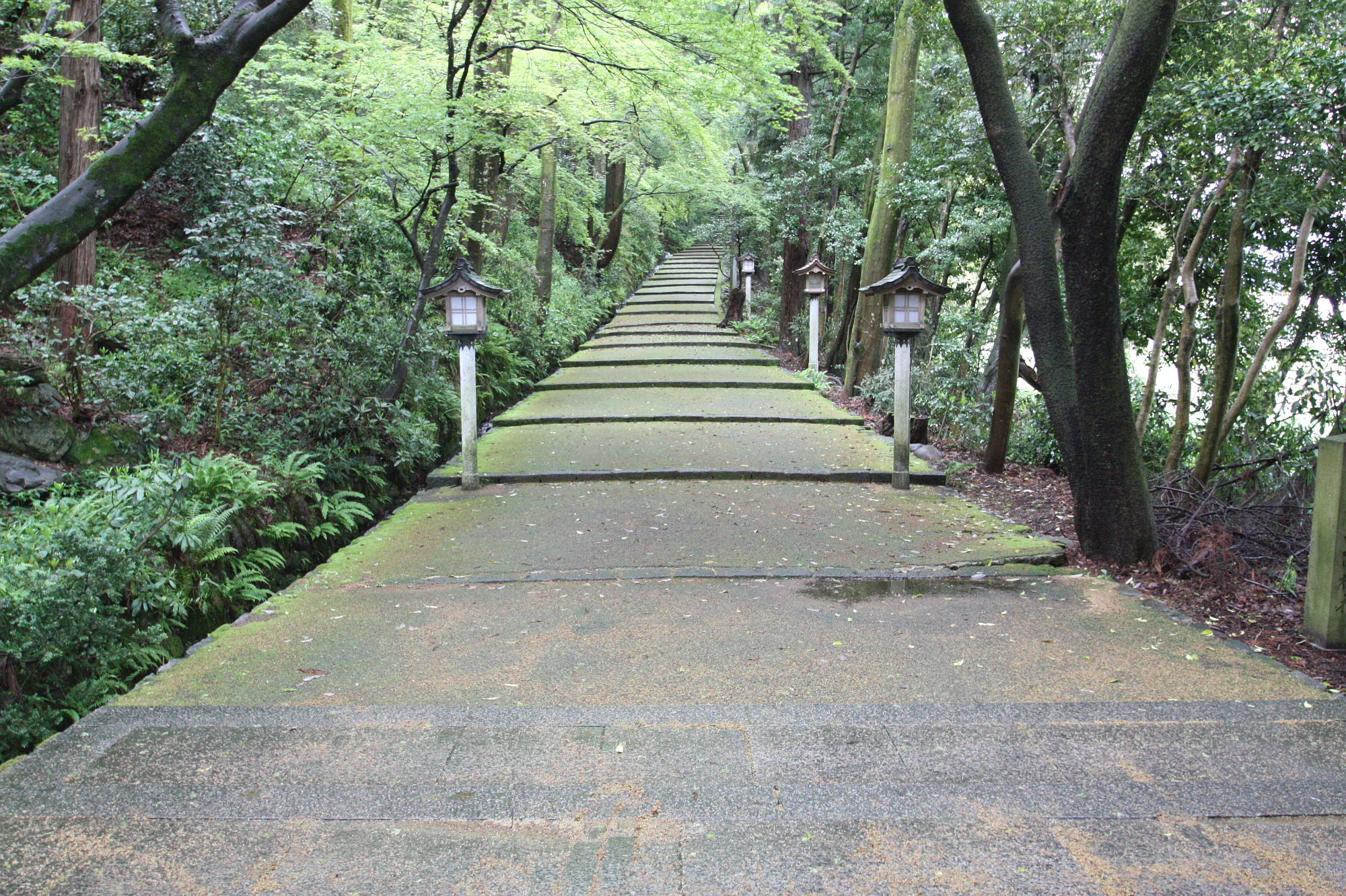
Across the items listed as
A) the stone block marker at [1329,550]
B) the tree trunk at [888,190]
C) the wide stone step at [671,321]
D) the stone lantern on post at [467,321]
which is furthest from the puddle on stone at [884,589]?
the wide stone step at [671,321]

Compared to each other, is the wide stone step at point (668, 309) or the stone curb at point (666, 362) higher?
the wide stone step at point (668, 309)

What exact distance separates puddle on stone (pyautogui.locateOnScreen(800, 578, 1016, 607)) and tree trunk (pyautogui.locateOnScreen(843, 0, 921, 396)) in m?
6.91

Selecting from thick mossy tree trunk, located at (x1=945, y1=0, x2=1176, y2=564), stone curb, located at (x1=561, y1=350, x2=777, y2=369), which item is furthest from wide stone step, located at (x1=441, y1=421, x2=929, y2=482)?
stone curb, located at (x1=561, y1=350, x2=777, y2=369)

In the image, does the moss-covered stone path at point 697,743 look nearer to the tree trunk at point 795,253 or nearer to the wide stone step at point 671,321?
the tree trunk at point 795,253

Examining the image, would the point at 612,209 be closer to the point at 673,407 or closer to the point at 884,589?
the point at 673,407

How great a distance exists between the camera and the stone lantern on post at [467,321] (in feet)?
23.8

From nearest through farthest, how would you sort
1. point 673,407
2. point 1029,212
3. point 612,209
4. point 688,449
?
point 1029,212 < point 688,449 < point 673,407 < point 612,209

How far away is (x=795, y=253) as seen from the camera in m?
16.3

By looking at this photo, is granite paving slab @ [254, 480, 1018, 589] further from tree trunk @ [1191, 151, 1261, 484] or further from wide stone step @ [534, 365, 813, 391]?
wide stone step @ [534, 365, 813, 391]

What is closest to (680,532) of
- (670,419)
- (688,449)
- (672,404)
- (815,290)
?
(688,449)

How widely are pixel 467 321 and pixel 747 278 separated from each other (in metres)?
14.4

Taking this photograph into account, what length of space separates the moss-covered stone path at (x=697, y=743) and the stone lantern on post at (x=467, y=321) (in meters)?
1.91

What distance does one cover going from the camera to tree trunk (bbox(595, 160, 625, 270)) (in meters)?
23.5

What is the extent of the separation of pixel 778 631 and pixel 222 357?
493 centimetres
